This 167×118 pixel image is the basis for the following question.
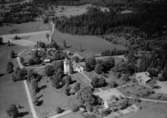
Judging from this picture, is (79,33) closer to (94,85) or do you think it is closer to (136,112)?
(94,85)

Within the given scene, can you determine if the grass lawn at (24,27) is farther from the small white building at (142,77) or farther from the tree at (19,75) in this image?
the small white building at (142,77)

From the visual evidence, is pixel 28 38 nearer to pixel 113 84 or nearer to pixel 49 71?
pixel 49 71

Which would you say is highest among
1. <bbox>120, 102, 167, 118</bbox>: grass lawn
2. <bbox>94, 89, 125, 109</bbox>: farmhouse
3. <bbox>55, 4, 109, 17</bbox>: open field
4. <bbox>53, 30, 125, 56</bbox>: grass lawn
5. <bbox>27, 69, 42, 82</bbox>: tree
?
<bbox>55, 4, 109, 17</bbox>: open field

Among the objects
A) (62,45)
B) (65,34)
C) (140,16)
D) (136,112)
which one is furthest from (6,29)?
(136,112)

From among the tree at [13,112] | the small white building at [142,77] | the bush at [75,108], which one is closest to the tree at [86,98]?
the bush at [75,108]

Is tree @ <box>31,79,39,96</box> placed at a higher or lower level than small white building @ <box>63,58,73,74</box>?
lower

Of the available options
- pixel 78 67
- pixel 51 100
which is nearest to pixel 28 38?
pixel 78 67

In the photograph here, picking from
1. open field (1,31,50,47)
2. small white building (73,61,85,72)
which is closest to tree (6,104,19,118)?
small white building (73,61,85,72)

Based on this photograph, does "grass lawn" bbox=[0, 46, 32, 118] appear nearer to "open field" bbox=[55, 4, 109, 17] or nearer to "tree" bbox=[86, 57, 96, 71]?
"tree" bbox=[86, 57, 96, 71]
